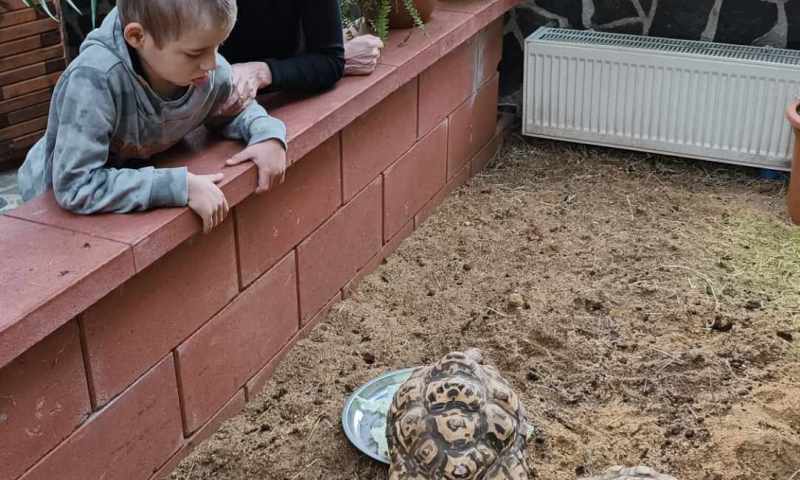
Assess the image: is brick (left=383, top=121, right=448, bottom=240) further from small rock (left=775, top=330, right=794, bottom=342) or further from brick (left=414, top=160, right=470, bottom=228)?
small rock (left=775, top=330, right=794, bottom=342)

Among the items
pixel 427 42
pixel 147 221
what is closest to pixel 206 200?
pixel 147 221

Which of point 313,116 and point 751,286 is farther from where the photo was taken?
point 751,286

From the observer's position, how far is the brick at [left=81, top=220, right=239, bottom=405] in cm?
240

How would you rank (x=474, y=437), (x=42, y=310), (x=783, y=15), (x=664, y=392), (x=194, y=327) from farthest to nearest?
(x=783, y=15)
(x=664, y=392)
(x=194, y=327)
(x=474, y=437)
(x=42, y=310)

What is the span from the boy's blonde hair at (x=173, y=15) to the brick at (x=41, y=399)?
2.28 feet

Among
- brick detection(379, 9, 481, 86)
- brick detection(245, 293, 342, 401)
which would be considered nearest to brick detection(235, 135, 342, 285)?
brick detection(245, 293, 342, 401)

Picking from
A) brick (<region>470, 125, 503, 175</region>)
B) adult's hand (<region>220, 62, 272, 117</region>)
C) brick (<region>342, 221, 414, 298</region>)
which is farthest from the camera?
brick (<region>470, 125, 503, 175</region>)

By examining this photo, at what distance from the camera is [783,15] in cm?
469

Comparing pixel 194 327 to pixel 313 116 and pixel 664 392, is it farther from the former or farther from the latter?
pixel 664 392

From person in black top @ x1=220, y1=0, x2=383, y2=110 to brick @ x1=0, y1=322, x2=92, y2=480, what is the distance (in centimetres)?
111

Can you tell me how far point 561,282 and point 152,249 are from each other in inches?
71.7

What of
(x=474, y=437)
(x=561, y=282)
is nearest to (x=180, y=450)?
(x=474, y=437)

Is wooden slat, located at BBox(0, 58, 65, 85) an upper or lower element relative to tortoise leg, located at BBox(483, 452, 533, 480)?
upper

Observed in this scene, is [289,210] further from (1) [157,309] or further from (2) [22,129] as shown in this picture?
(2) [22,129]
